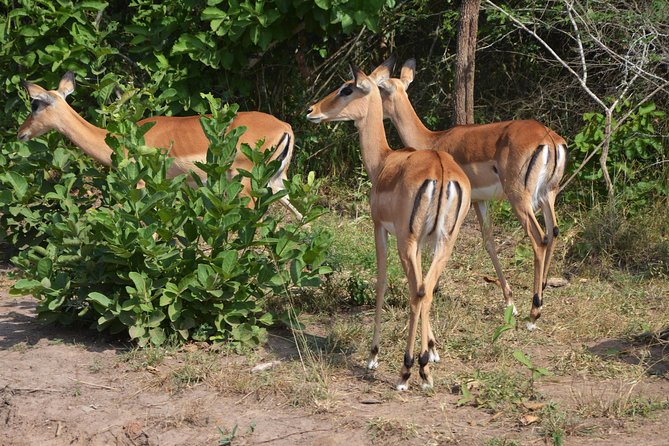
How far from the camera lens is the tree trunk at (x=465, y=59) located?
6.93 m

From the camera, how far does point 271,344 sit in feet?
17.3

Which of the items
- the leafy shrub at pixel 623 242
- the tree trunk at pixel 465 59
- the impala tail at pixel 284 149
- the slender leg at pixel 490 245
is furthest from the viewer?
the impala tail at pixel 284 149

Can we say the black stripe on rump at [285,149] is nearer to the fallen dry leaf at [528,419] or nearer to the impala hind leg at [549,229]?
the impala hind leg at [549,229]

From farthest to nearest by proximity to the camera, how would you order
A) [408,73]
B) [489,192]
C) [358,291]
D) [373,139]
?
[408,73]
[489,192]
[358,291]
[373,139]

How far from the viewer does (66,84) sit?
700cm

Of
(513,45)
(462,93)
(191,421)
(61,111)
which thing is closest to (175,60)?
(61,111)

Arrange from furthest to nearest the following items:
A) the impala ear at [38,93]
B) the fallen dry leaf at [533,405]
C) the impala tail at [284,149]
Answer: the impala tail at [284,149], the impala ear at [38,93], the fallen dry leaf at [533,405]

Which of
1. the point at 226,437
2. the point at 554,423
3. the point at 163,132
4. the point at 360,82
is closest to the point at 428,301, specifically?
the point at 554,423

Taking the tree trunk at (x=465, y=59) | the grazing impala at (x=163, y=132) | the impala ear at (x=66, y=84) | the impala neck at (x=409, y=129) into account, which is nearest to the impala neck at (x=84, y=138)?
the grazing impala at (x=163, y=132)

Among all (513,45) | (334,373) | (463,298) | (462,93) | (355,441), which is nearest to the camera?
(355,441)

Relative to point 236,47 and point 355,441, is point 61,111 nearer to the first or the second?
point 236,47

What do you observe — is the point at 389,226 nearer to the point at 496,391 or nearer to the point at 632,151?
the point at 496,391

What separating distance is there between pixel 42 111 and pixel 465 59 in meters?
3.05

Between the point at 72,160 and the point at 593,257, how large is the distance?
363 cm
